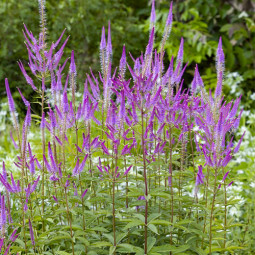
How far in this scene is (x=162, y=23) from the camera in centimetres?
662

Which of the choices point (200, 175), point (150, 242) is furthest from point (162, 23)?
point (150, 242)

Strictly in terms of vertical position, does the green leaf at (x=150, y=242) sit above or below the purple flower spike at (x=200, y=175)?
below

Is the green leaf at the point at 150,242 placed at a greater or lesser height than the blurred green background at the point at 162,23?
lesser

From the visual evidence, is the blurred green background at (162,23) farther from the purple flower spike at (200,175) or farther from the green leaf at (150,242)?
the green leaf at (150,242)

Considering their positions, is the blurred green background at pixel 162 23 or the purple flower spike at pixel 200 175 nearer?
the purple flower spike at pixel 200 175

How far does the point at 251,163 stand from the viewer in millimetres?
4387

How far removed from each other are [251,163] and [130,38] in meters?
3.71

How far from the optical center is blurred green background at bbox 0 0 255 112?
6.82 metres

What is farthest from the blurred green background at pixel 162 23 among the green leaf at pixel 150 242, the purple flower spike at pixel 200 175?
the green leaf at pixel 150 242

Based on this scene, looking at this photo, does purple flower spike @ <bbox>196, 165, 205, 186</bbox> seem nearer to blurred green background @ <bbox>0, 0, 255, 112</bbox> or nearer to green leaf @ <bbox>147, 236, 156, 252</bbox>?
green leaf @ <bbox>147, 236, 156, 252</bbox>

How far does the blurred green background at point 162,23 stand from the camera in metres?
6.82

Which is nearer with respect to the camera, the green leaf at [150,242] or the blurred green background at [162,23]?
the green leaf at [150,242]

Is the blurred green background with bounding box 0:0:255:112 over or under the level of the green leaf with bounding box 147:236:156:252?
over

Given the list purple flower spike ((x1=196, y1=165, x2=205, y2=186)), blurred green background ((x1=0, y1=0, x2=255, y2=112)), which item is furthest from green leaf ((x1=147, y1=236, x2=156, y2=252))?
blurred green background ((x1=0, y1=0, x2=255, y2=112))
